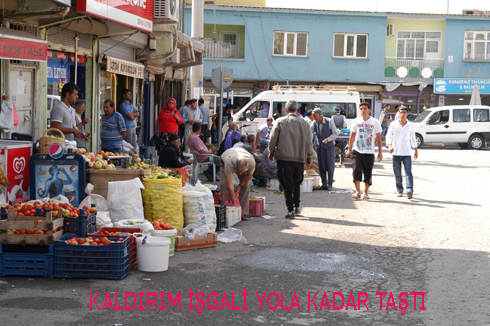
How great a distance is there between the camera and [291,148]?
10117 mm

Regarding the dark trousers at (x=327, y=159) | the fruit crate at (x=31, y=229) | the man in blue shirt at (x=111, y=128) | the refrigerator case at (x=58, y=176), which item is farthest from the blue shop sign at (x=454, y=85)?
the fruit crate at (x=31, y=229)

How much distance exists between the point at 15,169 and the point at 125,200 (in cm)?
155

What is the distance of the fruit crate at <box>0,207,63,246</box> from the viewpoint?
6.15 m

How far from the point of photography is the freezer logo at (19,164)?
322 inches

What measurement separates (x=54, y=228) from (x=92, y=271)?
609mm

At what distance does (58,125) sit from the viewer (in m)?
9.39

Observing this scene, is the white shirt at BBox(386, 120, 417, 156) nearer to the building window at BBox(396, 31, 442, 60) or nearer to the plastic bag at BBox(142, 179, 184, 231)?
the plastic bag at BBox(142, 179, 184, 231)

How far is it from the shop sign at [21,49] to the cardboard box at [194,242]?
3.38m

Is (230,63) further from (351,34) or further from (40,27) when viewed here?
(40,27)

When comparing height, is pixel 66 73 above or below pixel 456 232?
above

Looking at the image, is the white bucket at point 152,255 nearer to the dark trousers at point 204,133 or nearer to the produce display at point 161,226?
the produce display at point 161,226

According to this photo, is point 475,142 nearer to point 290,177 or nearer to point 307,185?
point 307,185

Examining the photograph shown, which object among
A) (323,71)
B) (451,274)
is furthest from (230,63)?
(451,274)

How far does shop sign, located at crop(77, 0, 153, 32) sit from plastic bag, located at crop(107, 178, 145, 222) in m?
3.23
